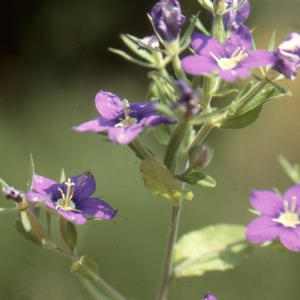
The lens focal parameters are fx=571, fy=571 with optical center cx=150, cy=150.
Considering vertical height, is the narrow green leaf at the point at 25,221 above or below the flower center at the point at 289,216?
above

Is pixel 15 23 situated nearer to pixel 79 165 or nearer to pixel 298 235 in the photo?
pixel 79 165

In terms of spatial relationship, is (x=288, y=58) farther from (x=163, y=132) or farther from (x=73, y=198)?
(x=73, y=198)

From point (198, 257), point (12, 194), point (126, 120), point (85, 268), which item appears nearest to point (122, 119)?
point (126, 120)

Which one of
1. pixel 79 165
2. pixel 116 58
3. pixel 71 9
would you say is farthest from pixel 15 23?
pixel 79 165

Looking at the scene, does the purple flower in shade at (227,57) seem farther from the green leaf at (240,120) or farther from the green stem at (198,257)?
the green stem at (198,257)

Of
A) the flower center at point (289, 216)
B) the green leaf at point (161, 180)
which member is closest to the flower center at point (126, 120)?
the green leaf at point (161, 180)

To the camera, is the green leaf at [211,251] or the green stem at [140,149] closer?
the green stem at [140,149]

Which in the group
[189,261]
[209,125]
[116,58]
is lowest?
[116,58]
